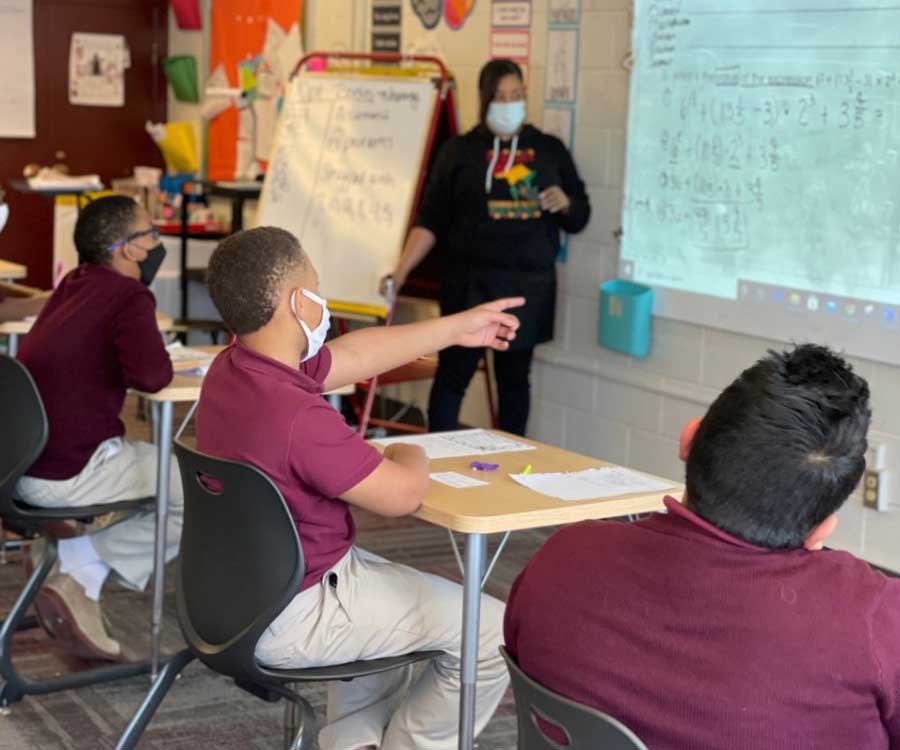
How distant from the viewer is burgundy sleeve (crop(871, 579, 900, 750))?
1.46 m

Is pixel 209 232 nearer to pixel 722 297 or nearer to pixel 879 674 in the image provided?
pixel 722 297

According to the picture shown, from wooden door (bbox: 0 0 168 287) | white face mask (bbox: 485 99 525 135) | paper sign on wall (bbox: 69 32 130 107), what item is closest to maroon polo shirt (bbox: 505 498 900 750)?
white face mask (bbox: 485 99 525 135)

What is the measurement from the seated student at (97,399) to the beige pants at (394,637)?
1032 millimetres

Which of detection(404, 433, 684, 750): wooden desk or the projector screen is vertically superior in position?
the projector screen

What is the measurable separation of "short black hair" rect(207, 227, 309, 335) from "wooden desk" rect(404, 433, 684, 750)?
1.42 feet

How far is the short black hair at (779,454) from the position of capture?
1.50m

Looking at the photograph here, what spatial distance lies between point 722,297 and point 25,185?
128 inches

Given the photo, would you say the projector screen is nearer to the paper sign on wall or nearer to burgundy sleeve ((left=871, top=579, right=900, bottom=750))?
burgundy sleeve ((left=871, top=579, right=900, bottom=750))

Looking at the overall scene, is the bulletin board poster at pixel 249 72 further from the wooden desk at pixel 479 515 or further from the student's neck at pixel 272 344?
the wooden desk at pixel 479 515

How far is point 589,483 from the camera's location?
2.64m

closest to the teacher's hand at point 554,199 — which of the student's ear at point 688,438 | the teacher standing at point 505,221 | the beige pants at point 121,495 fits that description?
the teacher standing at point 505,221

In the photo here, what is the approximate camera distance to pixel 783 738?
1502mm

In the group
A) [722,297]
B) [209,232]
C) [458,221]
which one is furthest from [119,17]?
[722,297]

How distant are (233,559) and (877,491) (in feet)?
7.87
